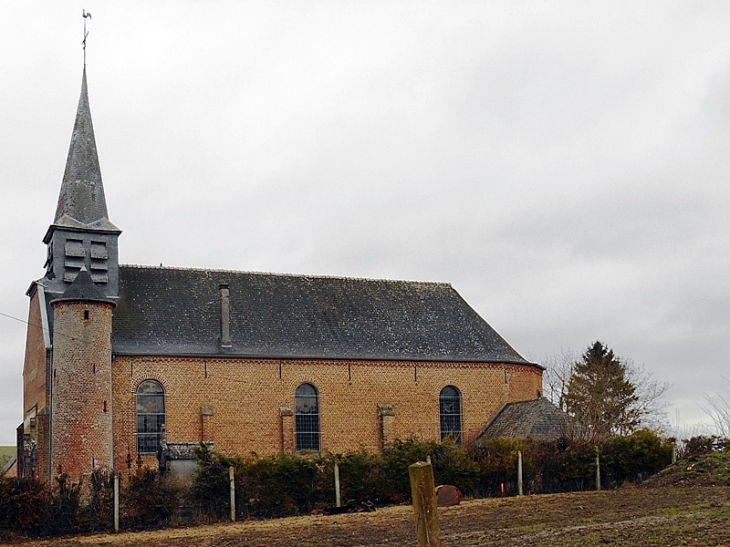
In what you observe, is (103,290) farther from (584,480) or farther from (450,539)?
(450,539)

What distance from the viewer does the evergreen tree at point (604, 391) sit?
174 ft

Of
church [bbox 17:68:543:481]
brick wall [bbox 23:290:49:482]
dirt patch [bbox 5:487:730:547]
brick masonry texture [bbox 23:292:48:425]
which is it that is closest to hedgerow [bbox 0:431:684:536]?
dirt patch [bbox 5:487:730:547]

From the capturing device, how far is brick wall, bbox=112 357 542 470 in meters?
32.5

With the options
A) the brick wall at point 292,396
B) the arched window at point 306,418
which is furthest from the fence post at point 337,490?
the arched window at point 306,418

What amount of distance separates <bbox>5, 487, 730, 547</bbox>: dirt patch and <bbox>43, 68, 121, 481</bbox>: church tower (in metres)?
8.40

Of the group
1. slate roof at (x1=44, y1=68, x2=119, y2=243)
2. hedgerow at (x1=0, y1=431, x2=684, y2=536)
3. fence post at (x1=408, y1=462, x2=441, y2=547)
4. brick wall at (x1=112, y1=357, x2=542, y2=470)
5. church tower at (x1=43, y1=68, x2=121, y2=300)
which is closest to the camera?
fence post at (x1=408, y1=462, x2=441, y2=547)

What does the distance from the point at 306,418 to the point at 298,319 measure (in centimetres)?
414

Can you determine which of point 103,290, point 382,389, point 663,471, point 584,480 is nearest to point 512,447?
point 584,480

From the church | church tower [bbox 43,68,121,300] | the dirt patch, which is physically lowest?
the dirt patch

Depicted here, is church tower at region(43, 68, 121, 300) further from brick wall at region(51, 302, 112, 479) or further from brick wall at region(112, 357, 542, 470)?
brick wall at region(112, 357, 542, 470)

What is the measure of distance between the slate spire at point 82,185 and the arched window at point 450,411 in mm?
Answer: 14877

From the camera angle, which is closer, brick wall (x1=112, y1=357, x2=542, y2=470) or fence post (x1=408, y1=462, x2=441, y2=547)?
fence post (x1=408, y1=462, x2=441, y2=547)

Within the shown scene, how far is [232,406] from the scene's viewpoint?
33.4m

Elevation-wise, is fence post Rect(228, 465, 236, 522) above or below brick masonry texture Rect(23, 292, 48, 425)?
below
